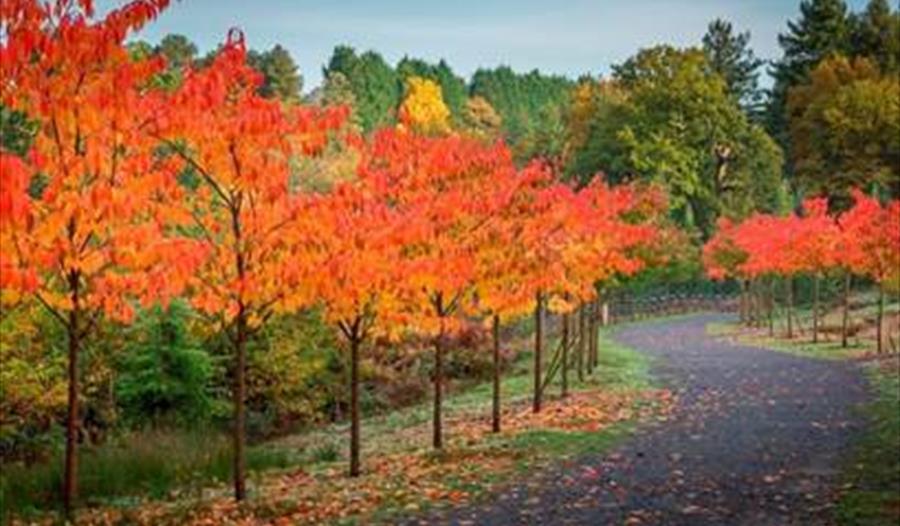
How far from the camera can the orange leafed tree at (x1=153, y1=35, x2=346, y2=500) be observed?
43.2 ft

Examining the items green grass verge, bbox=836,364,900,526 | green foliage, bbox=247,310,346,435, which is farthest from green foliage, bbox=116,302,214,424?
green grass verge, bbox=836,364,900,526

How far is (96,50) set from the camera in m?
10.5

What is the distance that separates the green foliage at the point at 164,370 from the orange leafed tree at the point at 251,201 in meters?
11.1

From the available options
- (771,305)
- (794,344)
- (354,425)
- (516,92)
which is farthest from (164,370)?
(516,92)

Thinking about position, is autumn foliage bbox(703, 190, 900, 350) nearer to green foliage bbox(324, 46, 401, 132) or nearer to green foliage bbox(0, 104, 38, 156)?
green foliage bbox(0, 104, 38, 156)

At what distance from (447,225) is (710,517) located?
7795mm

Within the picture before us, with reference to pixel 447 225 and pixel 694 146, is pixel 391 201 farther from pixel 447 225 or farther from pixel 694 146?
pixel 694 146

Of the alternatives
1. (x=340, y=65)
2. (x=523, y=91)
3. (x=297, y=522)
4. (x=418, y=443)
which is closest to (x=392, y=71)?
(x=340, y=65)

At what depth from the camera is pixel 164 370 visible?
25.4 metres

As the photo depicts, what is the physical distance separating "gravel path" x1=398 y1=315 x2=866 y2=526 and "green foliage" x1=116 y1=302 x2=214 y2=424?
37.2 ft

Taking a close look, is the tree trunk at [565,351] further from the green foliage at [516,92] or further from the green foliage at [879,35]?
the green foliage at [516,92]

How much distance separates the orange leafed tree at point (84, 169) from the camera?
1008cm

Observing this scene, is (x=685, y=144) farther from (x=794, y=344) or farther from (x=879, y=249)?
(x=879, y=249)

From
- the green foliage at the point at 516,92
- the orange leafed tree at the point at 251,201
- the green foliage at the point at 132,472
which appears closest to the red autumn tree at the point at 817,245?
the green foliage at the point at 132,472
